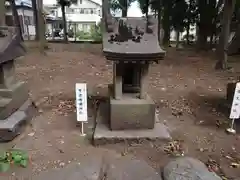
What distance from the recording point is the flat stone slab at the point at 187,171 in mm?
3314

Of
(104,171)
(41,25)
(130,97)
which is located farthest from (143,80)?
(41,25)

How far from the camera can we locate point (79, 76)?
863 centimetres

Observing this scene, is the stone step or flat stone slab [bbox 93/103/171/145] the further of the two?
the stone step

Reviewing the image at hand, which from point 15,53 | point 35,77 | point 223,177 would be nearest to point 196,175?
point 223,177

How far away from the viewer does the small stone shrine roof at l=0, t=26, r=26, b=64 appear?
460 cm

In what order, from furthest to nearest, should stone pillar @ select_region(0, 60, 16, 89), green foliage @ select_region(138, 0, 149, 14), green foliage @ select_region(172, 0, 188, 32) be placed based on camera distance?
green foliage @ select_region(138, 0, 149, 14) → green foliage @ select_region(172, 0, 188, 32) → stone pillar @ select_region(0, 60, 16, 89)

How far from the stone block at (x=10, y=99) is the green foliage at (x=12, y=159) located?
3.02ft

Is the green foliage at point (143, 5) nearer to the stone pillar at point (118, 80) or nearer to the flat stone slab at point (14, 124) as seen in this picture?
the stone pillar at point (118, 80)

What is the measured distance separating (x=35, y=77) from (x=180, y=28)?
12448 millimetres

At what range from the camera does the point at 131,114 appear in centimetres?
454

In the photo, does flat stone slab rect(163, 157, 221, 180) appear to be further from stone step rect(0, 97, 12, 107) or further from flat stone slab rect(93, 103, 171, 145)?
stone step rect(0, 97, 12, 107)

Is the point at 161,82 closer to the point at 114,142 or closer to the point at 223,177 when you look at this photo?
the point at 114,142

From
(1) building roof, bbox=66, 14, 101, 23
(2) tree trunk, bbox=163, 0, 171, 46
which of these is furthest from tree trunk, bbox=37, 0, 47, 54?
(1) building roof, bbox=66, 14, 101, 23

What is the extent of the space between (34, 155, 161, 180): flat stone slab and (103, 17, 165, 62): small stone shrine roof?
66.7 inches
